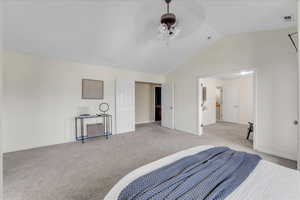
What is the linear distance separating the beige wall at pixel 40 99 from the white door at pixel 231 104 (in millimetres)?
6379

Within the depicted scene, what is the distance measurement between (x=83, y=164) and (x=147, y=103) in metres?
5.01

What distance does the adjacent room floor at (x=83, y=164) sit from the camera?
1908mm

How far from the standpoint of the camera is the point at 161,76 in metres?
5.95

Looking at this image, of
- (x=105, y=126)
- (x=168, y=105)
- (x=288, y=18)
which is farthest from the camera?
(x=168, y=105)

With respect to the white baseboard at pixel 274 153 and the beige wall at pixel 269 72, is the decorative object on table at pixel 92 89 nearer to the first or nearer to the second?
the beige wall at pixel 269 72

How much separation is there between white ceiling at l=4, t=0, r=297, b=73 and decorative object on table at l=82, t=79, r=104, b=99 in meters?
0.66

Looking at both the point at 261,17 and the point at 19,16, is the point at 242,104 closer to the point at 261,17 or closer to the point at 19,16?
the point at 261,17

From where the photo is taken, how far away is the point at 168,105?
18.7 ft

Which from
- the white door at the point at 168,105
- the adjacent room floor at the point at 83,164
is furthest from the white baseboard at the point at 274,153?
the white door at the point at 168,105

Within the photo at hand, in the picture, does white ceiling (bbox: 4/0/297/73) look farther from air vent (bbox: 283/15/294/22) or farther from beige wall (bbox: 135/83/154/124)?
beige wall (bbox: 135/83/154/124)

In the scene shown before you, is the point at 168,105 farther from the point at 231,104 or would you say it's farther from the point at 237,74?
the point at 231,104

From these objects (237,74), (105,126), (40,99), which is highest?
(237,74)

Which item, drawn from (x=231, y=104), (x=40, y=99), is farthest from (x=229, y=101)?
(x=40, y=99)

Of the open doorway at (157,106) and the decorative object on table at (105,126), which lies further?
the open doorway at (157,106)
